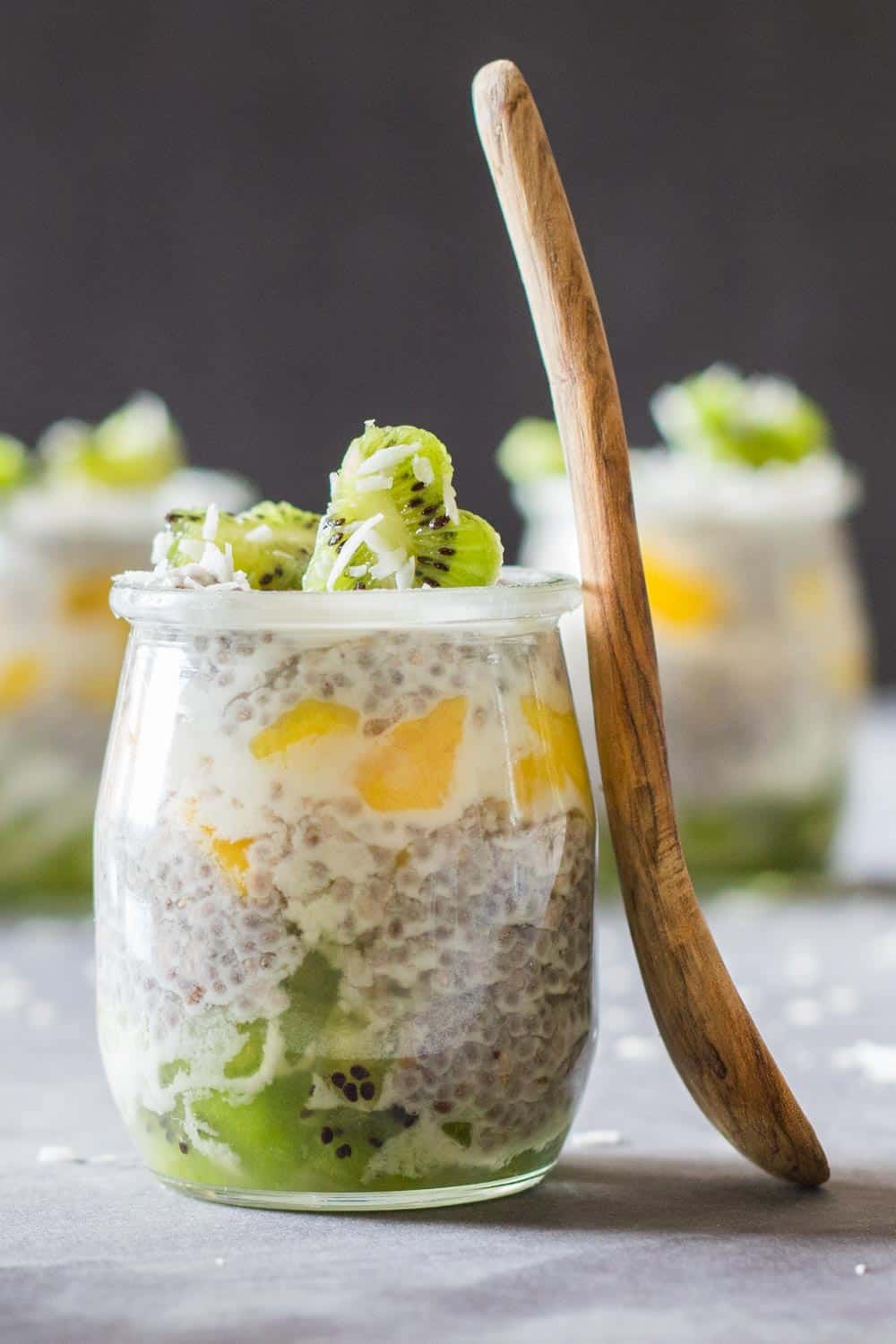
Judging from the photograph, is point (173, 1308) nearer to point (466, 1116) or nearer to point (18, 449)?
point (466, 1116)

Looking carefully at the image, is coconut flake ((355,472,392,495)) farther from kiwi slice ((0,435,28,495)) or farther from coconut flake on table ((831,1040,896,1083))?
kiwi slice ((0,435,28,495))

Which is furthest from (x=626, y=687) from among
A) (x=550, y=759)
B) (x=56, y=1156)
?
(x=56, y=1156)

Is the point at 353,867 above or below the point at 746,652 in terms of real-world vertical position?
below

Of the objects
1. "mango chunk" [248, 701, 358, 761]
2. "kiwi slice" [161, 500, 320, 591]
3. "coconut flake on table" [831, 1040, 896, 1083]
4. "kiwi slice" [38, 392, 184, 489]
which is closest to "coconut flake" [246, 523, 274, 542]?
"kiwi slice" [161, 500, 320, 591]

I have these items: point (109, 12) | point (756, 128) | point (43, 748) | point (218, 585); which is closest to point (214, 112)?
point (109, 12)

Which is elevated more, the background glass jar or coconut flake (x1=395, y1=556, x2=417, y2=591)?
the background glass jar

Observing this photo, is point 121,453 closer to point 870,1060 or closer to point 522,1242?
point 870,1060
